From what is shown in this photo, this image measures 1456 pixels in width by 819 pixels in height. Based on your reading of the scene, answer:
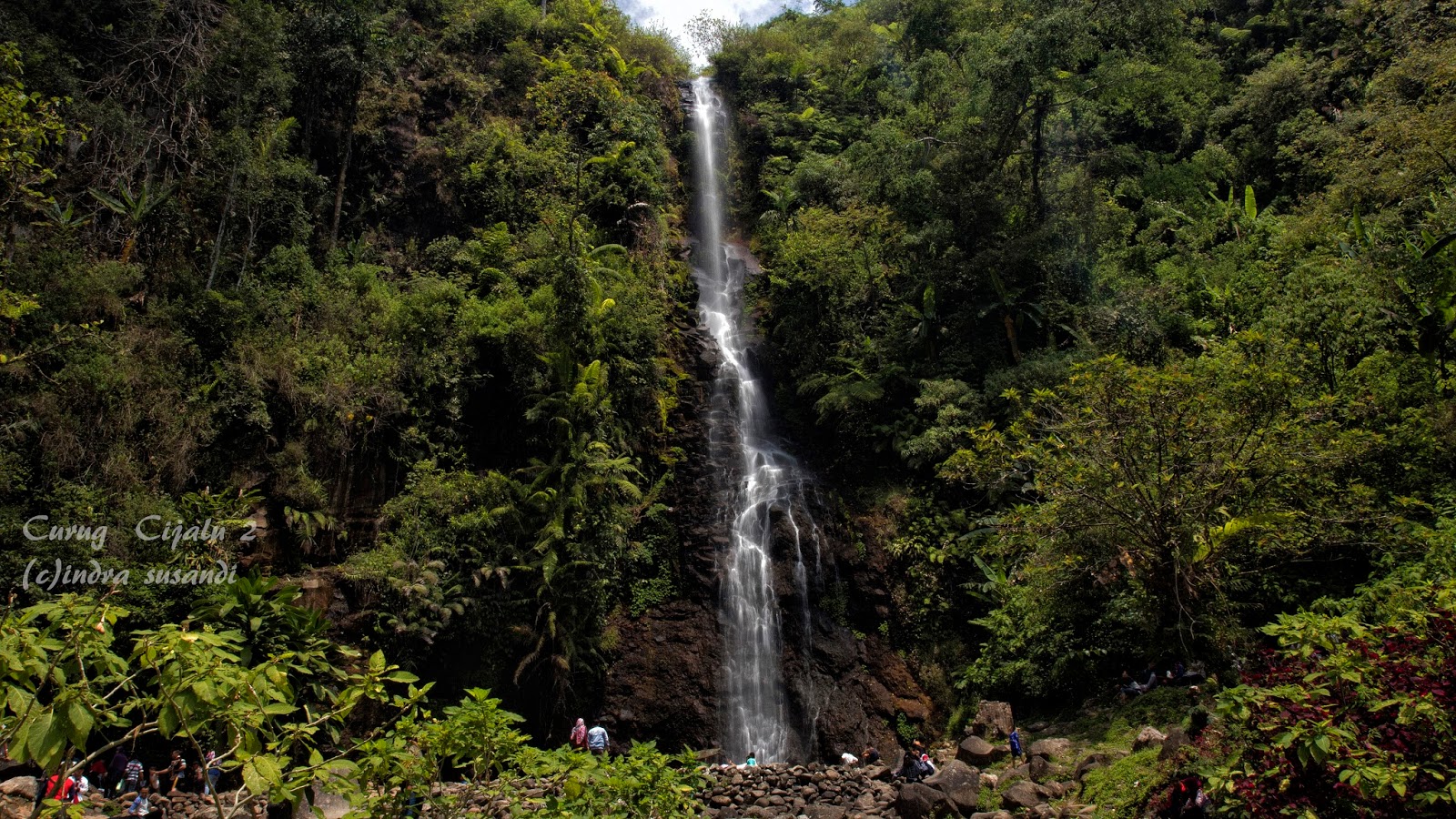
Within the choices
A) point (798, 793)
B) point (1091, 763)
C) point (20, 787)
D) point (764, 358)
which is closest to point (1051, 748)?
point (1091, 763)

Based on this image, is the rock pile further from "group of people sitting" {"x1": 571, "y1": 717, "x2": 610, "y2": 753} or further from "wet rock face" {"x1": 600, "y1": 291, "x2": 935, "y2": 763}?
"group of people sitting" {"x1": 571, "y1": 717, "x2": 610, "y2": 753}

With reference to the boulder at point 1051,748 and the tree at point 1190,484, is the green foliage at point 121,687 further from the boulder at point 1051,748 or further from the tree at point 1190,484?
the boulder at point 1051,748

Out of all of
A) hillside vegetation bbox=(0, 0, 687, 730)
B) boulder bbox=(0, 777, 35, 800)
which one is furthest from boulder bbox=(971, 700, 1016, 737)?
boulder bbox=(0, 777, 35, 800)

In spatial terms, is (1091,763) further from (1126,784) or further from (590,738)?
(590,738)

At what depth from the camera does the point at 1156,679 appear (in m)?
12.1

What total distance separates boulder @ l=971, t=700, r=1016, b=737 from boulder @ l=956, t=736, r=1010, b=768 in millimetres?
693

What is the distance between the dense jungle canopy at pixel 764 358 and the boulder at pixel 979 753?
83.5 inches

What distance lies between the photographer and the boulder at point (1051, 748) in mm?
10594

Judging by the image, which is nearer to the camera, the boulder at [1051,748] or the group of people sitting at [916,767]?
the boulder at [1051,748]

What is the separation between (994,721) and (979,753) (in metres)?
1.36

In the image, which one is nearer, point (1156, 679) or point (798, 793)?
point (798, 793)

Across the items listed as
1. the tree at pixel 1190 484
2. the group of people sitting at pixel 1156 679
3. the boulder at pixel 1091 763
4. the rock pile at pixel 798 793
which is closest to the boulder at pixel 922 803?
the rock pile at pixel 798 793

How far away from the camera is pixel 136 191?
14.9 metres

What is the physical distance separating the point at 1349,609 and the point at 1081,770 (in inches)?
144
